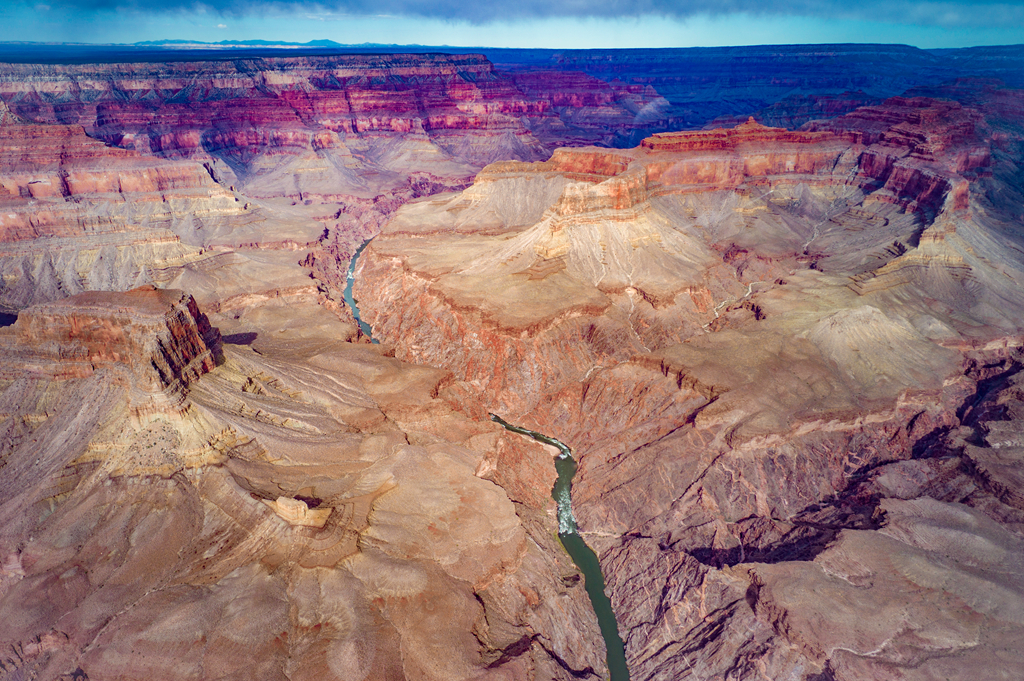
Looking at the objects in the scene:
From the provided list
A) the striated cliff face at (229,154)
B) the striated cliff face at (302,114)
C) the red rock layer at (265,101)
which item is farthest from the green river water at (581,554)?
the red rock layer at (265,101)

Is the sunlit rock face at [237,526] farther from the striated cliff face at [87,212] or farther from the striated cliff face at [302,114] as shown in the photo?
the striated cliff face at [302,114]

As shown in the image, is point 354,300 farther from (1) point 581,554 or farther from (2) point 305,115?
(2) point 305,115

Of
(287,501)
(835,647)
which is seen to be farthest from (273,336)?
(835,647)

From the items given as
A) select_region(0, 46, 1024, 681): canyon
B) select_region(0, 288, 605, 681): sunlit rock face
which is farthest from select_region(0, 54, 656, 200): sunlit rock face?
select_region(0, 288, 605, 681): sunlit rock face

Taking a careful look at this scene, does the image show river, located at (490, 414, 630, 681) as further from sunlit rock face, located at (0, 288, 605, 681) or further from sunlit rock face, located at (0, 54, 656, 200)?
sunlit rock face, located at (0, 54, 656, 200)

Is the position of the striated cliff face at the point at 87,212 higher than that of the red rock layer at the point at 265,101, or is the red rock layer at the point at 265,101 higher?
the red rock layer at the point at 265,101

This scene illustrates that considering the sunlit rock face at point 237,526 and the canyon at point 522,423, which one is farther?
the canyon at point 522,423
